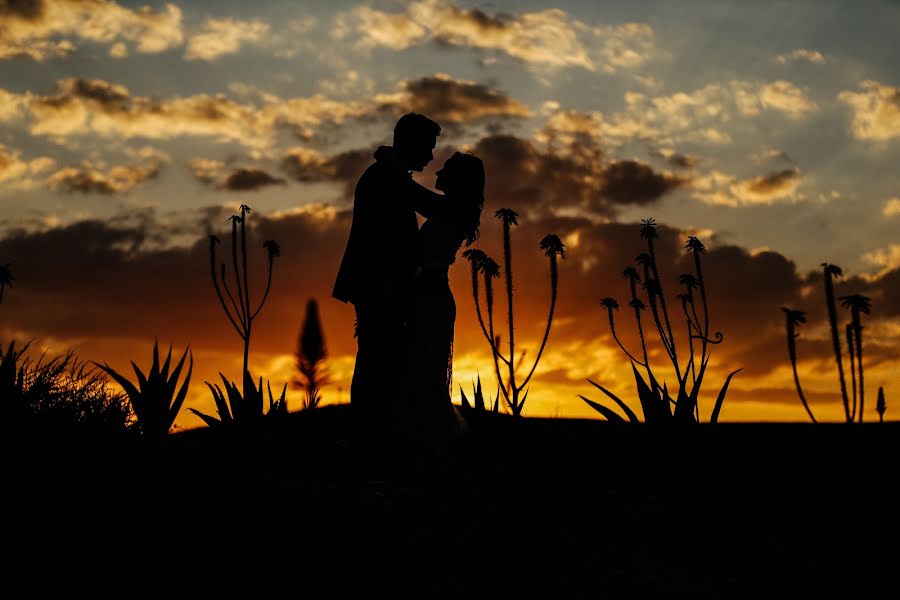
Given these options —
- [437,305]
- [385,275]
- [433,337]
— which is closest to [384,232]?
[385,275]

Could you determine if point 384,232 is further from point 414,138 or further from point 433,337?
point 433,337

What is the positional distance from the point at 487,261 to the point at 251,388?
3395 mm

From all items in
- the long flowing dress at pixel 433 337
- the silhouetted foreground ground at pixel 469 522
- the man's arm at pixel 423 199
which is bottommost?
the silhouetted foreground ground at pixel 469 522

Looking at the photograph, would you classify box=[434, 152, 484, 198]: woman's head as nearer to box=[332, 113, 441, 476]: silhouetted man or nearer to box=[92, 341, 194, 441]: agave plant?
box=[332, 113, 441, 476]: silhouetted man

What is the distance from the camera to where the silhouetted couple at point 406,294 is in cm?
786

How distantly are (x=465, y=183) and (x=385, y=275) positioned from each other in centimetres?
112

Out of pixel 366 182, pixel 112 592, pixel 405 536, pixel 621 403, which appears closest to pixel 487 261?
pixel 621 403

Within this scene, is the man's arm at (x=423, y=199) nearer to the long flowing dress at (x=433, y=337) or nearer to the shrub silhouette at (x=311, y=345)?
the long flowing dress at (x=433, y=337)

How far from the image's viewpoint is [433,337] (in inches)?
318

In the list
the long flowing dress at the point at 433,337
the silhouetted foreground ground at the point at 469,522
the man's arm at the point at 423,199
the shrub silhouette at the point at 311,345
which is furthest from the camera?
the shrub silhouette at the point at 311,345

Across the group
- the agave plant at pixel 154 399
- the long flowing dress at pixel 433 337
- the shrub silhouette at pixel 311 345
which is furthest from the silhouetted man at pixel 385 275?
the shrub silhouette at pixel 311 345

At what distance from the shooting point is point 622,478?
7.98m

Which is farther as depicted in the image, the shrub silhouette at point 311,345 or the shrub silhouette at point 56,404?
the shrub silhouette at point 311,345

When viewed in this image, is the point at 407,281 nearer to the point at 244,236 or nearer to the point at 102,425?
the point at 102,425
